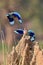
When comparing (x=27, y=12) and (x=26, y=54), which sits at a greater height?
(x=27, y=12)

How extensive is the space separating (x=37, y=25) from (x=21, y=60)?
3.60ft

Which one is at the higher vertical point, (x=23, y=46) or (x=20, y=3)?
(x=20, y=3)

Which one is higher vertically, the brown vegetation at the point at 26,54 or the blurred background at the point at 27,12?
the blurred background at the point at 27,12

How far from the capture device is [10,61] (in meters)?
1.03

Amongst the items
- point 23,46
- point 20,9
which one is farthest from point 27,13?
point 23,46

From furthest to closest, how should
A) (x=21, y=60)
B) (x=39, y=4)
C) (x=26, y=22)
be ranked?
1. (x=39, y=4)
2. (x=26, y=22)
3. (x=21, y=60)

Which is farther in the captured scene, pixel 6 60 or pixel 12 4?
pixel 12 4

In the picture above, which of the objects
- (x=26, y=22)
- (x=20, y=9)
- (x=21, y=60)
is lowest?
(x=21, y=60)

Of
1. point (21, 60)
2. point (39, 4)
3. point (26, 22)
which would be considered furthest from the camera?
point (39, 4)

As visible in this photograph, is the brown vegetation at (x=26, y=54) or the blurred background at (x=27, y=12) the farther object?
the blurred background at (x=27, y=12)

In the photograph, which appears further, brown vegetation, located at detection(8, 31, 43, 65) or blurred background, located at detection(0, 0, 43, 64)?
blurred background, located at detection(0, 0, 43, 64)

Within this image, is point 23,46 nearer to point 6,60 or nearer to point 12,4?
point 6,60

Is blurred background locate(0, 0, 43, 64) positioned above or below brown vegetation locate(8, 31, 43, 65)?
above

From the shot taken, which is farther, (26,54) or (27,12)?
(27,12)
